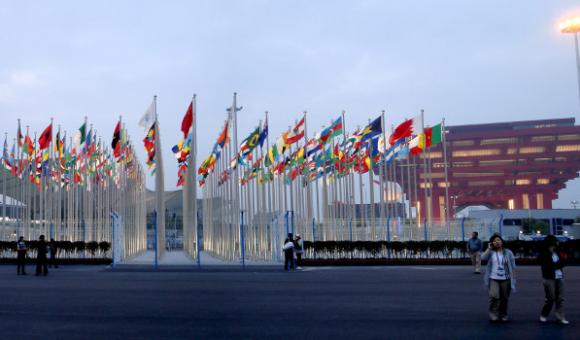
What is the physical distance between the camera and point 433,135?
34.9m

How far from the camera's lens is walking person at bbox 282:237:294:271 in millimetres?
27270

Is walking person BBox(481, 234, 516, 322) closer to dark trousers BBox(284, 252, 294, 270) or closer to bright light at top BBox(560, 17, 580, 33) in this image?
bright light at top BBox(560, 17, 580, 33)

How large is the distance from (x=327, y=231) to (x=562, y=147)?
87913 millimetres

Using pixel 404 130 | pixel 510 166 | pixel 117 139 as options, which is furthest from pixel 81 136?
pixel 510 166

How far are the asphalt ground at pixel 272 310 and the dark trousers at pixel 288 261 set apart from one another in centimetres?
669

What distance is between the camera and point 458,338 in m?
9.58

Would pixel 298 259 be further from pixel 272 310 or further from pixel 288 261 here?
pixel 272 310

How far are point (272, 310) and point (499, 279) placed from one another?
14.6ft

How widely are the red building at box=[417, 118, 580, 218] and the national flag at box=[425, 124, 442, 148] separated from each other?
76.4 metres

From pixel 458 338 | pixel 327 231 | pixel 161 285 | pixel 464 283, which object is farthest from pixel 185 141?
pixel 458 338

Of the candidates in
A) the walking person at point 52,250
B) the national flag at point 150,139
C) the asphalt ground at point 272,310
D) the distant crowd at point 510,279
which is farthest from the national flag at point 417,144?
the distant crowd at point 510,279

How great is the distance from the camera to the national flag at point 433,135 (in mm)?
34312

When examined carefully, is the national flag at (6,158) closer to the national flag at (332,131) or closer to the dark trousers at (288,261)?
the national flag at (332,131)

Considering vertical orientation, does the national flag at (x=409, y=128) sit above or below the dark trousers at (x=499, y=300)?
above
